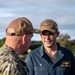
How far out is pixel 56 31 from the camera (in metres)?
6.83

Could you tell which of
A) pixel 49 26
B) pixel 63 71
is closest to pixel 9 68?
pixel 63 71

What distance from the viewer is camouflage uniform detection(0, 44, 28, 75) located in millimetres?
4293

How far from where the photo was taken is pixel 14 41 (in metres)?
4.41

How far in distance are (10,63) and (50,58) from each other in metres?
2.51

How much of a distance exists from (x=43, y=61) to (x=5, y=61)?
2.46 metres

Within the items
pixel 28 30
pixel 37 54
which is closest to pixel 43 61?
pixel 37 54

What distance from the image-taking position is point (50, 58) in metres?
6.78

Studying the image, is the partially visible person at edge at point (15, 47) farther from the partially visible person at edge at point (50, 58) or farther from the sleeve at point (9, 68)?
the partially visible person at edge at point (50, 58)

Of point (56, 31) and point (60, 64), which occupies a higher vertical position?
point (56, 31)

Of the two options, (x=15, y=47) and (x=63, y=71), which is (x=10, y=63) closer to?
(x=15, y=47)

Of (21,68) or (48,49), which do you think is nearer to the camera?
(21,68)

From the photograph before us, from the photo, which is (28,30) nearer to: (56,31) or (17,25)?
(17,25)

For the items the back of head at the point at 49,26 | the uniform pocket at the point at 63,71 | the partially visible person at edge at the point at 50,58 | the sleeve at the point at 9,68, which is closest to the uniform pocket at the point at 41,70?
the partially visible person at edge at the point at 50,58

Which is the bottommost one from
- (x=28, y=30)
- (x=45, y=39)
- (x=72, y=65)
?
(x=72, y=65)
